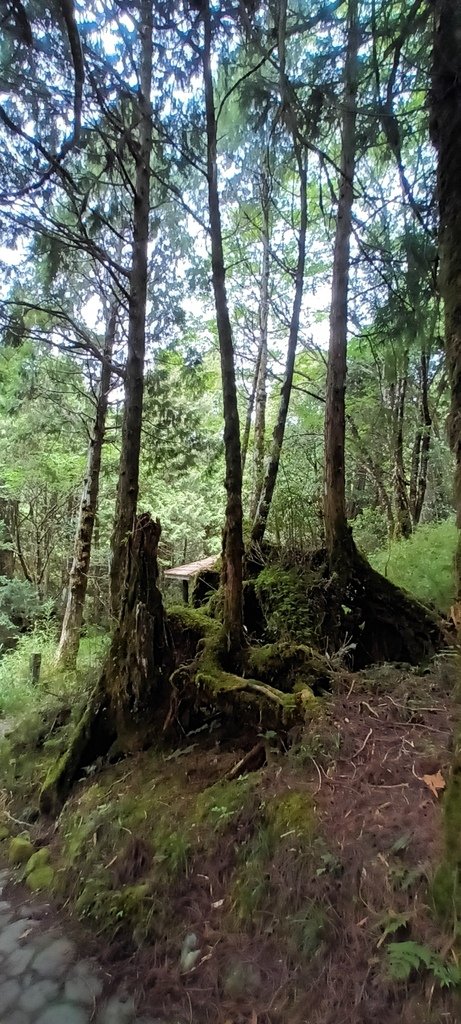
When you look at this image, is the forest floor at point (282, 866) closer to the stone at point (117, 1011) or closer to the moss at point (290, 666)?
the stone at point (117, 1011)

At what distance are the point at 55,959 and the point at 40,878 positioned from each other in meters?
0.91

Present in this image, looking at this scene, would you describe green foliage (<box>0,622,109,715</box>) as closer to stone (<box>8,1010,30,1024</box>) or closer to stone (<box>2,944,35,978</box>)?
stone (<box>2,944,35,978</box>)

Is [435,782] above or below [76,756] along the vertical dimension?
above

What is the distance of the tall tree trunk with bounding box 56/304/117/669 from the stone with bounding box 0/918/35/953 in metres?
5.77

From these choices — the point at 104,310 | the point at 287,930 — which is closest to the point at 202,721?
the point at 287,930

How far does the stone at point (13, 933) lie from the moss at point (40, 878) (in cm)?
32

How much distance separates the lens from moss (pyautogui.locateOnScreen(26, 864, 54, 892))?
372 cm

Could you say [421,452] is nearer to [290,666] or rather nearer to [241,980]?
[290,666]

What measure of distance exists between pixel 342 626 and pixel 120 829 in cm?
280

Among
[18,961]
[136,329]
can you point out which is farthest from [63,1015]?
[136,329]

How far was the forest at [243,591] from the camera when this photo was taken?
7.79ft

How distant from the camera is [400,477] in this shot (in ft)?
35.6

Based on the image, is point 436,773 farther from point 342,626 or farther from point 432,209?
point 432,209

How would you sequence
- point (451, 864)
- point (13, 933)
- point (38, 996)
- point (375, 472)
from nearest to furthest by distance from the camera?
point (451, 864)
point (38, 996)
point (13, 933)
point (375, 472)
